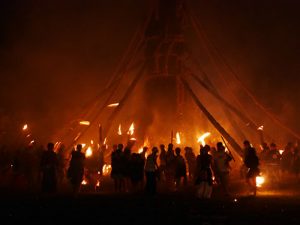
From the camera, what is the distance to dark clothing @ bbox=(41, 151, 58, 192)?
13.0 meters

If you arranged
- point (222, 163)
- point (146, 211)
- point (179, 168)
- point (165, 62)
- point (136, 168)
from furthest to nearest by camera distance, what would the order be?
point (165, 62) < point (179, 168) < point (136, 168) < point (222, 163) < point (146, 211)

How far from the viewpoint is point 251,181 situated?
12.6 metres

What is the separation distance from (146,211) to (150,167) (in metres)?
3.87

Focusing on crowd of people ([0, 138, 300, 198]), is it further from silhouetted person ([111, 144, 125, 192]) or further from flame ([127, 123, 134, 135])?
flame ([127, 123, 134, 135])

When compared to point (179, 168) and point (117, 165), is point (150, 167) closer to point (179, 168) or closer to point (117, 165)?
point (117, 165)

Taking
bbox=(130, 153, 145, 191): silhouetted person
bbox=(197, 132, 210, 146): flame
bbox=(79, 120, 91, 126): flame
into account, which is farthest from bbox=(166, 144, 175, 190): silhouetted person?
bbox=(79, 120, 91, 126): flame

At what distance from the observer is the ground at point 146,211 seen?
8234 millimetres

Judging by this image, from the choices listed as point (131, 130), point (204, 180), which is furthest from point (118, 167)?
point (131, 130)

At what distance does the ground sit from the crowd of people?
1.92m

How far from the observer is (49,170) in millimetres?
13047

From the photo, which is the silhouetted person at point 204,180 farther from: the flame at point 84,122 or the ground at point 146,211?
the flame at point 84,122

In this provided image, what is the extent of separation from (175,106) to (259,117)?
10.3 metres

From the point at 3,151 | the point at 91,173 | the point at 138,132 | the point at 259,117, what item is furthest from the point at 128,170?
the point at 259,117

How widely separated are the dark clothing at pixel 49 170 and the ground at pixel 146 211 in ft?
7.75
